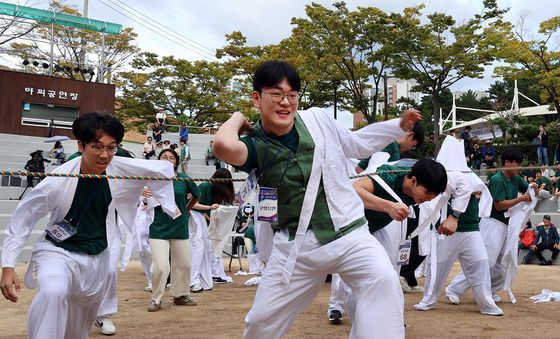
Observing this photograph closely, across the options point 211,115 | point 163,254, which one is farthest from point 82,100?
point 163,254

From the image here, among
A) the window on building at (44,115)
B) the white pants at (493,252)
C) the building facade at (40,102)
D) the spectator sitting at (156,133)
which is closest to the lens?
the white pants at (493,252)

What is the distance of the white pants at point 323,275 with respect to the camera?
330cm

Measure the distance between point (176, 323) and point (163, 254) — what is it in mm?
1326

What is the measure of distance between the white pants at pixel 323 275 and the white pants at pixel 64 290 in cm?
129

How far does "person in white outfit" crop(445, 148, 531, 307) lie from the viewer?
26.6 feet

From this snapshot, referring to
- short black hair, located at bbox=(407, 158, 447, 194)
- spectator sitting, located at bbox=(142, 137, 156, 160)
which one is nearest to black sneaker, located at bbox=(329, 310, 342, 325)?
short black hair, located at bbox=(407, 158, 447, 194)

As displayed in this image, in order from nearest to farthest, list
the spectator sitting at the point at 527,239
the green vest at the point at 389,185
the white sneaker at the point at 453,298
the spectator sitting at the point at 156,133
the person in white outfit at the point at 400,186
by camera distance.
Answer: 1. the person in white outfit at the point at 400,186
2. the green vest at the point at 389,185
3. the white sneaker at the point at 453,298
4. the spectator sitting at the point at 527,239
5. the spectator sitting at the point at 156,133

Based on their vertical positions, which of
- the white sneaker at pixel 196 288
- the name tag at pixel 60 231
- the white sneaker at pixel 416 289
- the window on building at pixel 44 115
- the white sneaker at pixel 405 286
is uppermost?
the window on building at pixel 44 115

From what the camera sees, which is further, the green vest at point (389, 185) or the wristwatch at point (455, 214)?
the wristwatch at point (455, 214)

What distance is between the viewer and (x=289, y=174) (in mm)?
3510

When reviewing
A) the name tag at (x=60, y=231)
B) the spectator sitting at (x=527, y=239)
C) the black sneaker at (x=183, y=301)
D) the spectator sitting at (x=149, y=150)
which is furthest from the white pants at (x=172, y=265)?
the spectator sitting at (x=149, y=150)

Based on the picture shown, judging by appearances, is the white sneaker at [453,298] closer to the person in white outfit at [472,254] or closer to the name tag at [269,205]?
the person in white outfit at [472,254]

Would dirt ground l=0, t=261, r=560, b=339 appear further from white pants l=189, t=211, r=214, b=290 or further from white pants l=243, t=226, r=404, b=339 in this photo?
white pants l=243, t=226, r=404, b=339

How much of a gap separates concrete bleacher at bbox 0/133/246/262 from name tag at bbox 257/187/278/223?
501 inches
